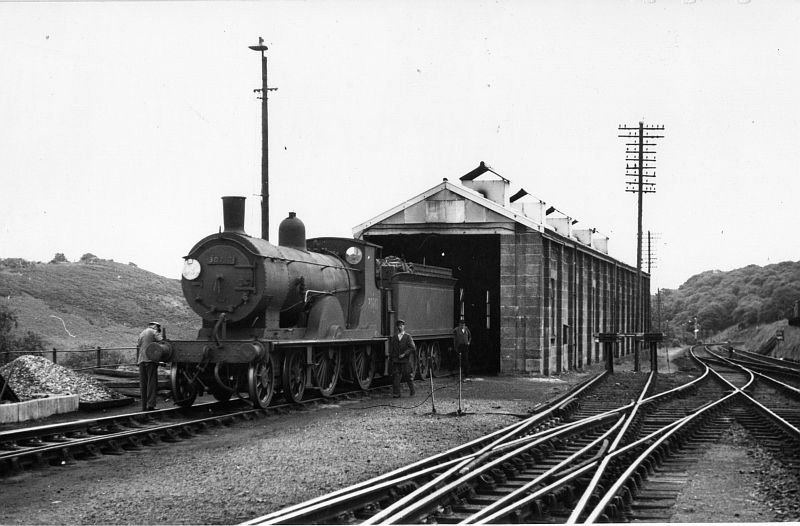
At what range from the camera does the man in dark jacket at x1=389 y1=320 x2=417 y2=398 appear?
1730 cm

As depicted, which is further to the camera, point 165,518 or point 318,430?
point 318,430

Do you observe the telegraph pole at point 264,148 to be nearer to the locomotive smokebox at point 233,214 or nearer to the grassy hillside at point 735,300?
the locomotive smokebox at point 233,214

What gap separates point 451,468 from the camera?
8.44 metres

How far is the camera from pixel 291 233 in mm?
16484

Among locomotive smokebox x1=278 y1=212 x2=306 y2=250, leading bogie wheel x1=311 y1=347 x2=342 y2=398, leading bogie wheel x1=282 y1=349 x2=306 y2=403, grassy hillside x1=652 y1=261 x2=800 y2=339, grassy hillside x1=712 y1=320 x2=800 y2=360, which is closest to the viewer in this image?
leading bogie wheel x1=282 y1=349 x2=306 y2=403

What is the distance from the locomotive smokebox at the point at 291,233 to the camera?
16422 mm

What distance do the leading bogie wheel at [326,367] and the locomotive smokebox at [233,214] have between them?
2674 mm

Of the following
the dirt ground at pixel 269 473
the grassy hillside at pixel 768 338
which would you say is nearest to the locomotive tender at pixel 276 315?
the dirt ground at pixel 269 473

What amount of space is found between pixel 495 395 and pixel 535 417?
4.92 meters

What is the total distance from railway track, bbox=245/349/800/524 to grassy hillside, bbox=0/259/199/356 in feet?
74.0

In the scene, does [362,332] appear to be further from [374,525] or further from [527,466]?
[374,525]

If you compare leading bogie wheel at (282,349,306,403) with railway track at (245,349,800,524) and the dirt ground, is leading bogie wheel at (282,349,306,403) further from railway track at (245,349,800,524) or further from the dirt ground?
railway track at (245,349,800,524)

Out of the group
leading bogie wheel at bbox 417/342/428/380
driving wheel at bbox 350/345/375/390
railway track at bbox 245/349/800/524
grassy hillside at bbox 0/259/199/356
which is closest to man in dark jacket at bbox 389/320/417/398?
driving wheel at bbox 350/345/375/390

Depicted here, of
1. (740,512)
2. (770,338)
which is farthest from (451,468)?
(770,338)
